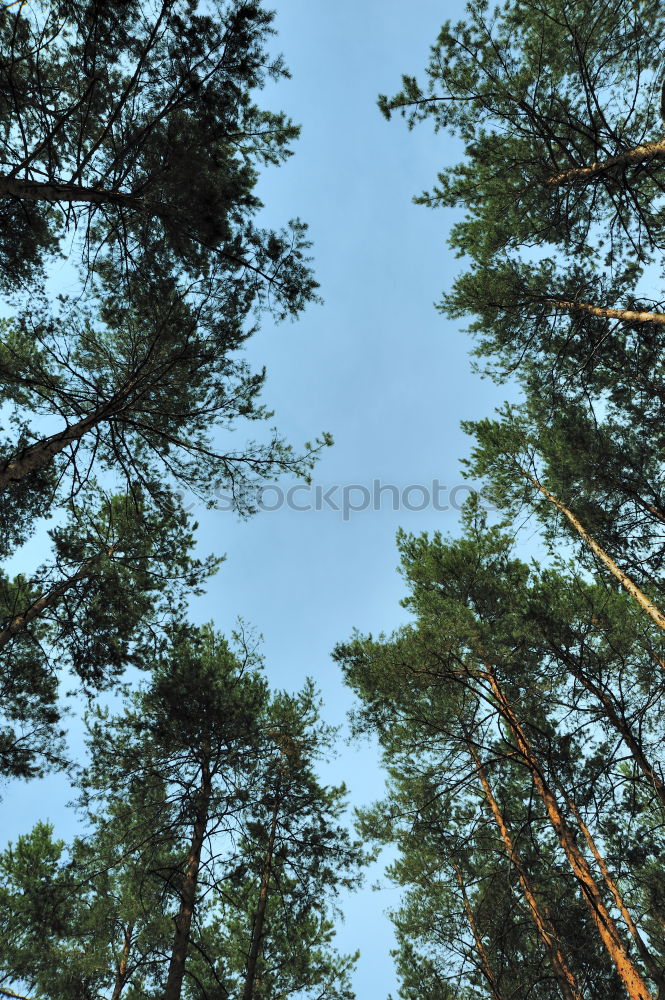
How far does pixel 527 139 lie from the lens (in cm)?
692

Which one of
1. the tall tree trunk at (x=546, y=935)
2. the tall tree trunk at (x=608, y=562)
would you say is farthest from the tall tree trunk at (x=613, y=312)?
the tall tree trunk at (x=546, y=935)

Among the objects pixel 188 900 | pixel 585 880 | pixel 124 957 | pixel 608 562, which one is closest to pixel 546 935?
pixel 585 880

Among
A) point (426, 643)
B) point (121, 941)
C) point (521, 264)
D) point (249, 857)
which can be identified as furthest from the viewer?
point (121, 941)

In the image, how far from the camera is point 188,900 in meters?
6.13

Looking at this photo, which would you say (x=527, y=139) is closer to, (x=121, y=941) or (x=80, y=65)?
(x=80, y=65)

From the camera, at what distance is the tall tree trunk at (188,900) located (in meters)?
5.66

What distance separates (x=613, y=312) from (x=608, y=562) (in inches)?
140

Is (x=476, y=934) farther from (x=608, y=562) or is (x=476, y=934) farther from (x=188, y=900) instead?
(x=608, y=562)

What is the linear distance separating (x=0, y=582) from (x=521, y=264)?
10.1 meters

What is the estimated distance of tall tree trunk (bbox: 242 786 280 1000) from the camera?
20.1 ft

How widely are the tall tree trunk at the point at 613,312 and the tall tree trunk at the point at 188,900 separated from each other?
866 cm

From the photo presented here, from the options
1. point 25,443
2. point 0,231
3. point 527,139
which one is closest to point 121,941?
point 25,443

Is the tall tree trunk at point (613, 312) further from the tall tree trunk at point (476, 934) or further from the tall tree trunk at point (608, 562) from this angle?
the tall tree trunk at point (476, 934)

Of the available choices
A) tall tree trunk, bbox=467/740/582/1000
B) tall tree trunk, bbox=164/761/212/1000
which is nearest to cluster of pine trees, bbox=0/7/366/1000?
tall tree trunk, bbox=164/761/212/1000
